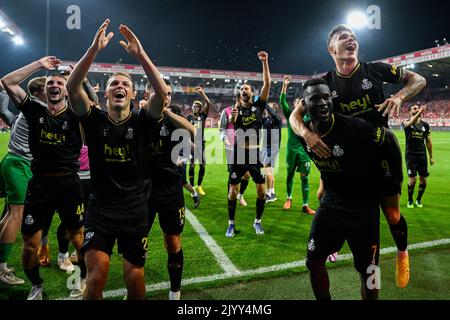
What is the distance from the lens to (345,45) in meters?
3.40

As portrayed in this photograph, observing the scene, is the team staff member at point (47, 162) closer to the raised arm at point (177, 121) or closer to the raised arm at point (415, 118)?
the raised arm at point (177, 121)

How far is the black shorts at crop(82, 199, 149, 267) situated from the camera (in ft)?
8.78

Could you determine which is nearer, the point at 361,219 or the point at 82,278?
the point at 361,219

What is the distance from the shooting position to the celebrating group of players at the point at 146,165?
8.86 ft

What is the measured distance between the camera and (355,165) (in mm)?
2719

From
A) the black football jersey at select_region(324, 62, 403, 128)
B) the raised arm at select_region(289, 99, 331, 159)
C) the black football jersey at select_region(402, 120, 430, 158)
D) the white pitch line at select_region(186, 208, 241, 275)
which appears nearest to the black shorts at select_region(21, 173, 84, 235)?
the white pitch line at select_region(186, 208, 241, 275)

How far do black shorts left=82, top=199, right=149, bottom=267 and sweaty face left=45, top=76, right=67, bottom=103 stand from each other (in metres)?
1.36

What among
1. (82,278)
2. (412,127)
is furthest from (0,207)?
(412,127)

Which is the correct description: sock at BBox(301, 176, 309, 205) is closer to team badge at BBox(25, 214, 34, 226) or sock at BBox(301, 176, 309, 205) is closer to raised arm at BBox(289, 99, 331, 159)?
raised arm at BBox(289, 99, 331, 159)

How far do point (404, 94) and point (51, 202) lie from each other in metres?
3.58

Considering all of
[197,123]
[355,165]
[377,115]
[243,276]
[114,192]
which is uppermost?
[197,123]

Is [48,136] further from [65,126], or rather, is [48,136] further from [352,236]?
[352,236]

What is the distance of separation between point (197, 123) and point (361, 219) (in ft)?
23.3
